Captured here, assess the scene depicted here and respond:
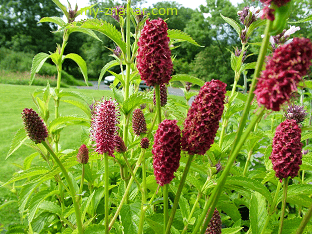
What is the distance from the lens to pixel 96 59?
31.2 meters

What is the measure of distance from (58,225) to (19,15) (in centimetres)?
3746

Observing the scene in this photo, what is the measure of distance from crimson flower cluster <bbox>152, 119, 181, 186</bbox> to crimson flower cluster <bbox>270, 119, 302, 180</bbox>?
0.48 m

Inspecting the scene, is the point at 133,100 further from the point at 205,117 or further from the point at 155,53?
the point at 205,117

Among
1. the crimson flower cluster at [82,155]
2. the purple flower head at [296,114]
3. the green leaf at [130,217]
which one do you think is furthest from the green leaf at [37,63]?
the purple flower head at [296,114]

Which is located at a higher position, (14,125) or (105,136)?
(105,136)

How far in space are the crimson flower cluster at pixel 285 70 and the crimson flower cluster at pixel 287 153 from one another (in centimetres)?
55

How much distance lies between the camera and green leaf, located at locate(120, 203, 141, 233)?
3.79ft

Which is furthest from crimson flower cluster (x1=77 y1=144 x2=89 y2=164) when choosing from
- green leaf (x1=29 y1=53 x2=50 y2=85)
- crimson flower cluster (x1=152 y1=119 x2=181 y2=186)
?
green leaf (x1=29 y1=53 x2=50 y2=85)

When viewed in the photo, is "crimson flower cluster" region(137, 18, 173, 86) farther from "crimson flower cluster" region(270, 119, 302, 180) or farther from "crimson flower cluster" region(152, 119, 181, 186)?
"crimson flower cluster" region(270, 119, 302, 180)

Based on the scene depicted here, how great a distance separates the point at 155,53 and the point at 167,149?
311mm

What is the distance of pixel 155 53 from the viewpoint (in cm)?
78

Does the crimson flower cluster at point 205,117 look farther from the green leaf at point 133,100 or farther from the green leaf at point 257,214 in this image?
the green leaf at point 257,214

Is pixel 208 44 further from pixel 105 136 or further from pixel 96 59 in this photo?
pixel 105 136

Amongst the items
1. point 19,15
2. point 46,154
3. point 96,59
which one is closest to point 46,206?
point 46,154
